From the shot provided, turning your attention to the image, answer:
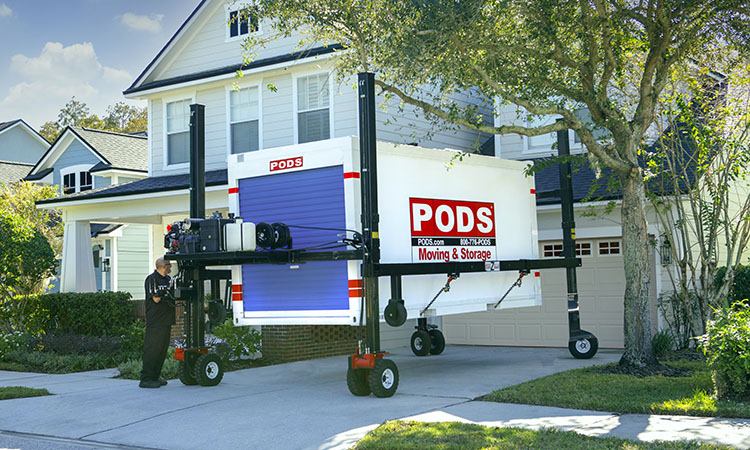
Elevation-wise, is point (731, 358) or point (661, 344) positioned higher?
point (731, 358)

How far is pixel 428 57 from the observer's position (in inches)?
428

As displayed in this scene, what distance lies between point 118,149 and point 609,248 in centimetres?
1916

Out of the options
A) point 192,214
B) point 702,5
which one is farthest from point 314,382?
point 702,5

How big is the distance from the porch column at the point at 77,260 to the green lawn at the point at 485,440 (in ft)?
45.7

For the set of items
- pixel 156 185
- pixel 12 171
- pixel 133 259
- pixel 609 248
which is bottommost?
pixel 609 248

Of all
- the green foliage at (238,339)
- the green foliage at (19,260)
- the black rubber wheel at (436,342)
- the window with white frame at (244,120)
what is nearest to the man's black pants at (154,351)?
the green foliage at (238,339)

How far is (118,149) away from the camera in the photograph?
2802 cm

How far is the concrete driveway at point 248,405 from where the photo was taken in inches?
307

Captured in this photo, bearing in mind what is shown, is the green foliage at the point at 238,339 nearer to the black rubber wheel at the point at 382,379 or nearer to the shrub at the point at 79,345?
the shrub at the point at 79,345

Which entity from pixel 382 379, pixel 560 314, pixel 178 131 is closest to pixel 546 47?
pixel 382 379

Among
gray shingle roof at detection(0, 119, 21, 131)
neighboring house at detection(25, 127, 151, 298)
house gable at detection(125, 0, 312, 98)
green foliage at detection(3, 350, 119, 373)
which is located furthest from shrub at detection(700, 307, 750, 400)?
gray shingle roof at detection(0, 119, 21, 131)

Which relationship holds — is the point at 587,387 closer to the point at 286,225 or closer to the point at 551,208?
the point at 286,225

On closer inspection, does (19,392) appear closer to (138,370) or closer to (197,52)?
(138,370)

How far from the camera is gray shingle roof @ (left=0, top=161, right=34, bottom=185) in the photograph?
32.7 metres
